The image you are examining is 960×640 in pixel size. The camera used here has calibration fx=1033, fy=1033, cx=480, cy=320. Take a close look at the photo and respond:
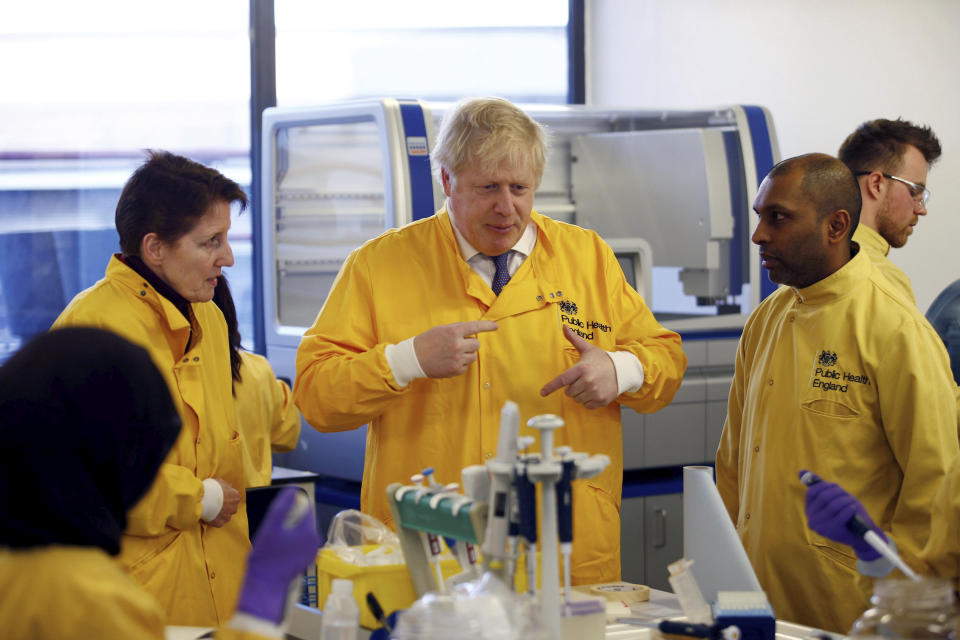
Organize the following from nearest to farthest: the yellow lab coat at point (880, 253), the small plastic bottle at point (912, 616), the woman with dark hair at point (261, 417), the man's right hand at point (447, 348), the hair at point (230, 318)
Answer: the small plastic bottle at point (912, 616) < the man's right hand at point (447, 348) < the hair at point (230, 318) < the yellow lab coat at point (880, 253) < the woman with dark hair at point (261, 417)

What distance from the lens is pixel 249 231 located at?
4.36m

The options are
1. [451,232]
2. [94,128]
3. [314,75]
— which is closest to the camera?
[451,232]

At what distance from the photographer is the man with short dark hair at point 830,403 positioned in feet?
6.29

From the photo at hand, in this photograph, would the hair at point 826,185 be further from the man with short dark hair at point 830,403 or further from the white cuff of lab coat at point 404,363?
the white cuff of lab coat at point 404,363

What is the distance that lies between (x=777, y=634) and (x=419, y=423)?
29.9 inches

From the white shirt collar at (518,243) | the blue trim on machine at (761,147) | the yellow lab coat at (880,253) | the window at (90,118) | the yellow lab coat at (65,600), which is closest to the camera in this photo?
the yellow lab coat at (65,600)

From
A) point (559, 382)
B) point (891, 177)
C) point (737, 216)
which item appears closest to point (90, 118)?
point (737, 216)

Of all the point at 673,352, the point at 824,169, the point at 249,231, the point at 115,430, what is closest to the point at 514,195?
the point at 673,352

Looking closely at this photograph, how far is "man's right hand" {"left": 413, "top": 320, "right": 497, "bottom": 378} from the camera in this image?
6.20 feet

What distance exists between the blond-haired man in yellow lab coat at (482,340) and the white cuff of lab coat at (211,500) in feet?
0.74

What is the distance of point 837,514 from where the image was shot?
159 centimetres

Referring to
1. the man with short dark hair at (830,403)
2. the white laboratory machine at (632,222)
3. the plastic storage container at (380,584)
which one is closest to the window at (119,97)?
the white laboratory machine at (632,222)

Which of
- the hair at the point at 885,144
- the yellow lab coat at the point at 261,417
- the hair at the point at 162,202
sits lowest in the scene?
the yellow lab coat at the point at 261,417

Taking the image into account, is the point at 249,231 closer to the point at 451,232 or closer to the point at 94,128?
the point at 94,128
